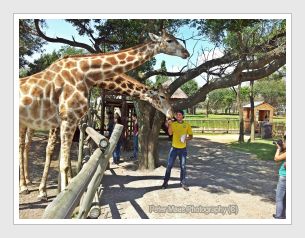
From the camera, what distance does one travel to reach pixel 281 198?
15.9 feet

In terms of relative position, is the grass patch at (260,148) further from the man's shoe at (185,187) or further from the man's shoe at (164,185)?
the man's shoe at (164,185)

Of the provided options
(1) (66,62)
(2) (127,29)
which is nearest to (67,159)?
(1) (66,62)

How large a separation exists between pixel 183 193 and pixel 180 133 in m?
1.16

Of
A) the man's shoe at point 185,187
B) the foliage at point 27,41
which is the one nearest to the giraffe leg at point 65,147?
the man's shoe at point 185,187

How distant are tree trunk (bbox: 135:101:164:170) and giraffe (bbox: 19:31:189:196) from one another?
2.36m

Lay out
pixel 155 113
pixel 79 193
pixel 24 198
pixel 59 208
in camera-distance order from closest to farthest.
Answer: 1. pixel 59 208
2. pixel 79 193
3. pixel 24 198
4. pixel 155 113

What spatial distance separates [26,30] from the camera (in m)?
8.07

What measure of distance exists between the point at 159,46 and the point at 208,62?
2.03 m

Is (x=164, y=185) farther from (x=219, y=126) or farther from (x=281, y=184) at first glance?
(x=219, y=126)

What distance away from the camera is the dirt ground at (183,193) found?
542cm

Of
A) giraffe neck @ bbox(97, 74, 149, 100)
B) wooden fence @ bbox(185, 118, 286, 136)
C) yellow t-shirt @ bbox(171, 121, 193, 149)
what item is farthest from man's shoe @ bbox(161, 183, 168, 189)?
wooden fence @ bbox(185, 118, 286, 136)

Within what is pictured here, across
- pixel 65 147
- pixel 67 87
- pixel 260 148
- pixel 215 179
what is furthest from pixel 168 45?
pixel 260 148

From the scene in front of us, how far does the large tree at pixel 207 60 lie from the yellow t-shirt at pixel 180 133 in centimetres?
120

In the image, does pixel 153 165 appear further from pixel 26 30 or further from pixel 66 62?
pixel 26 30
